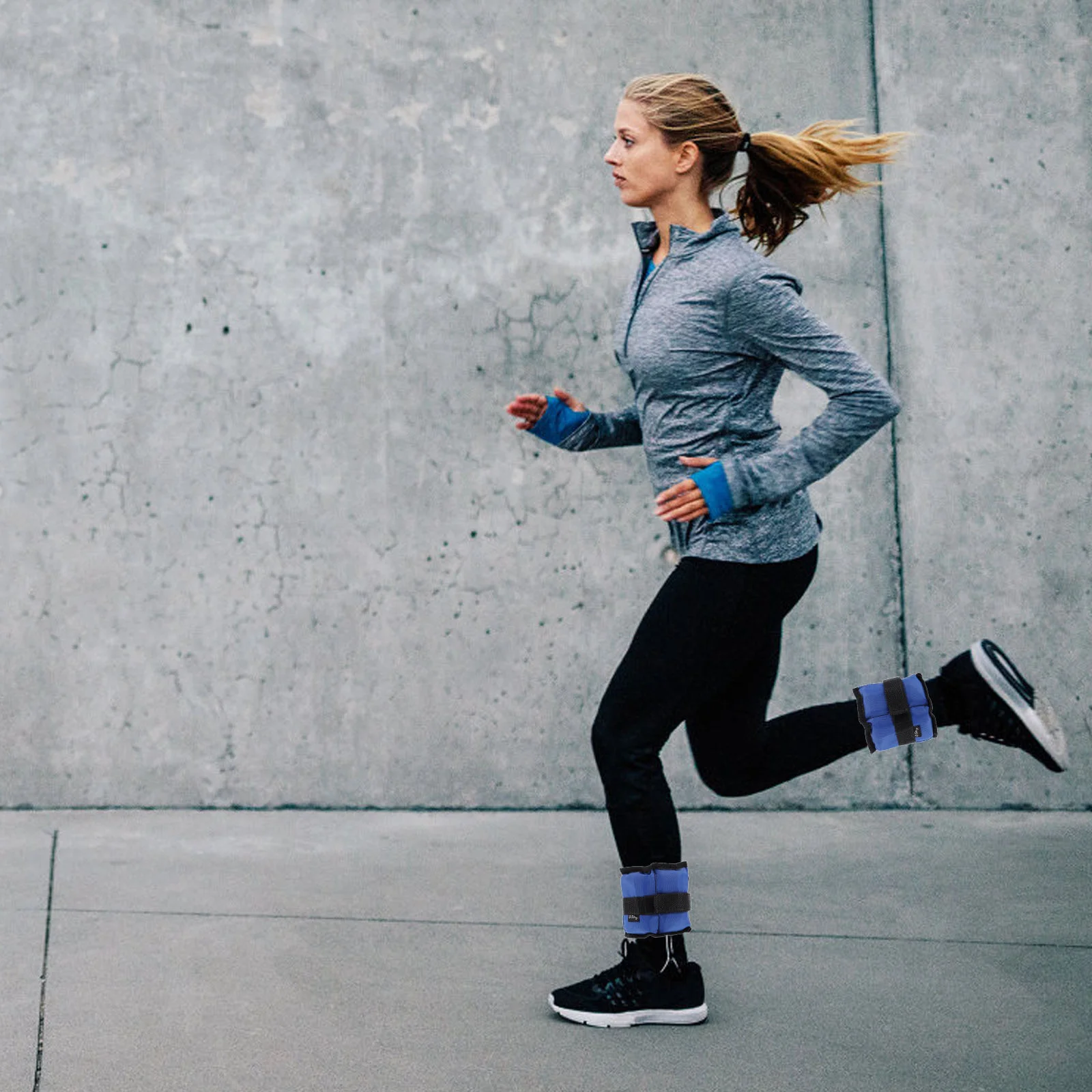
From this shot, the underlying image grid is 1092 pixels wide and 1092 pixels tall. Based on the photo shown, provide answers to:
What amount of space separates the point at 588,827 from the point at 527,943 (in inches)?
44.9

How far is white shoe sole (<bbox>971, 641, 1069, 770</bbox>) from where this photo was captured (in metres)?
2.87

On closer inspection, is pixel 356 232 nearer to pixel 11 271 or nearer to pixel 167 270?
pixel 167 270

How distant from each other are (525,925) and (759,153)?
1.86m

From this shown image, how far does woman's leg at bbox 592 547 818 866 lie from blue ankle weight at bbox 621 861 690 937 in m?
0.03

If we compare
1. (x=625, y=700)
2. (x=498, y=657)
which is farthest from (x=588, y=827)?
(x=625, y=700)

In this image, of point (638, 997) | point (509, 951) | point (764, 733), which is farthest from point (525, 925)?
point (764, 733)

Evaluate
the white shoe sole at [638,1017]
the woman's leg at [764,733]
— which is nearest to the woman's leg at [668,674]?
the woman's leg at [764,733]

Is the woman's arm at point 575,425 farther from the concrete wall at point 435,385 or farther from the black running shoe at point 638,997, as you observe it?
the concrete wall at point 435,385

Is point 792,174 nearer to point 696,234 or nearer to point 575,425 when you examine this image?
point 696,234

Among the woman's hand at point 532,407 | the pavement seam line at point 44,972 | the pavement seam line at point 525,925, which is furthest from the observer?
the pavement seam line at point 525,925

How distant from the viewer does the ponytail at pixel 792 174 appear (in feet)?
9.62

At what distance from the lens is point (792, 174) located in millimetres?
2971

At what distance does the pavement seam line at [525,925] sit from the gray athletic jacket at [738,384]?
42.2 inches

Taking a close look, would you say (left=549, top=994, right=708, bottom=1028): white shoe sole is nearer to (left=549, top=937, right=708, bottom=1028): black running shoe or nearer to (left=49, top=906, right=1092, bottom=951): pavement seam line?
(left=549, top=937, right=708, bottom=1028): black running shoe
